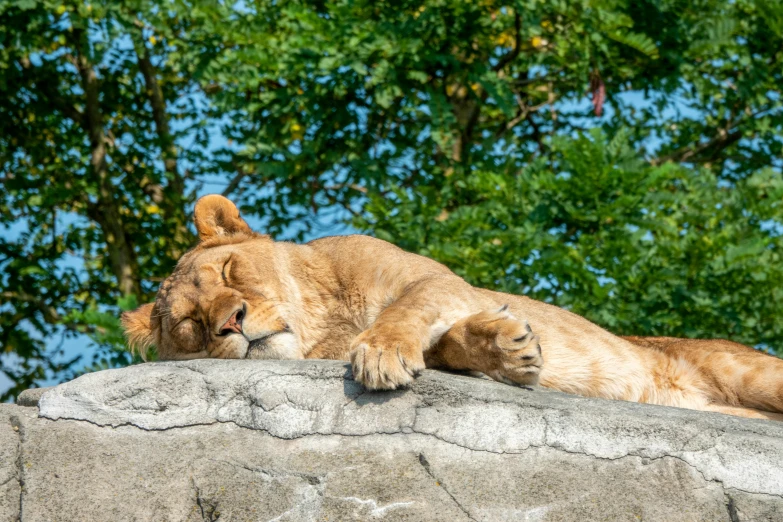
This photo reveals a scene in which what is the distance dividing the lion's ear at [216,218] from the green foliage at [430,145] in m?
2.08

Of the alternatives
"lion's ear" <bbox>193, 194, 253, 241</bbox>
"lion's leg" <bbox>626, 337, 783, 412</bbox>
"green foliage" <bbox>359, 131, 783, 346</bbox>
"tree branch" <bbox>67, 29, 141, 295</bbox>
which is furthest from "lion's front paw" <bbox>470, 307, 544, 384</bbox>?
"tree branch" <bbox>67, 29, 141, 295</bbox>

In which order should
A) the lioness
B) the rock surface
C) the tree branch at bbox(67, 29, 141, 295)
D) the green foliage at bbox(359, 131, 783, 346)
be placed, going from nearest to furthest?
the rock surface → the lioness → the green foliage at bbox(359, 131, 783, 346) → the tree branch at bbox(67, 29, 141, 295)

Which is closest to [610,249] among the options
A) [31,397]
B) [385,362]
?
[385,362]

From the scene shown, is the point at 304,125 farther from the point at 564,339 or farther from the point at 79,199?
the point at 564,339

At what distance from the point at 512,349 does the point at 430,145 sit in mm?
5481

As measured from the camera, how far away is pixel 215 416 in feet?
11.6

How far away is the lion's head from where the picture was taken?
4.21 meters

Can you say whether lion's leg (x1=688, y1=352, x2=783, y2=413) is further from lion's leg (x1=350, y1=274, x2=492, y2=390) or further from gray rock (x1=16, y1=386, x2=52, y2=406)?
gray rock (x1=16, y1=386, x2=52, y2=406)

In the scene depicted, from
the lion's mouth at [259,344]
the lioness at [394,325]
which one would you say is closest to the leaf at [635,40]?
the lioness at [394,325]

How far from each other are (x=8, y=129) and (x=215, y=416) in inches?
325

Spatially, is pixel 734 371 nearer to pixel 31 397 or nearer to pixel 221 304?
pixel 221 304

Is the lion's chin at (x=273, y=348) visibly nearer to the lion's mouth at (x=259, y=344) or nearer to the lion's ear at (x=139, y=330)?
the lion's mouth at (x=259, y=344)

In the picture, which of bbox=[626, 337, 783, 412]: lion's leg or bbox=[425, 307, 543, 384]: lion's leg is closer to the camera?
bbox=[425, 307, 543, 384]: lion's leg

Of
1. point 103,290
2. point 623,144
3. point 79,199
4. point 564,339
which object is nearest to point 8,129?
point 79,199
